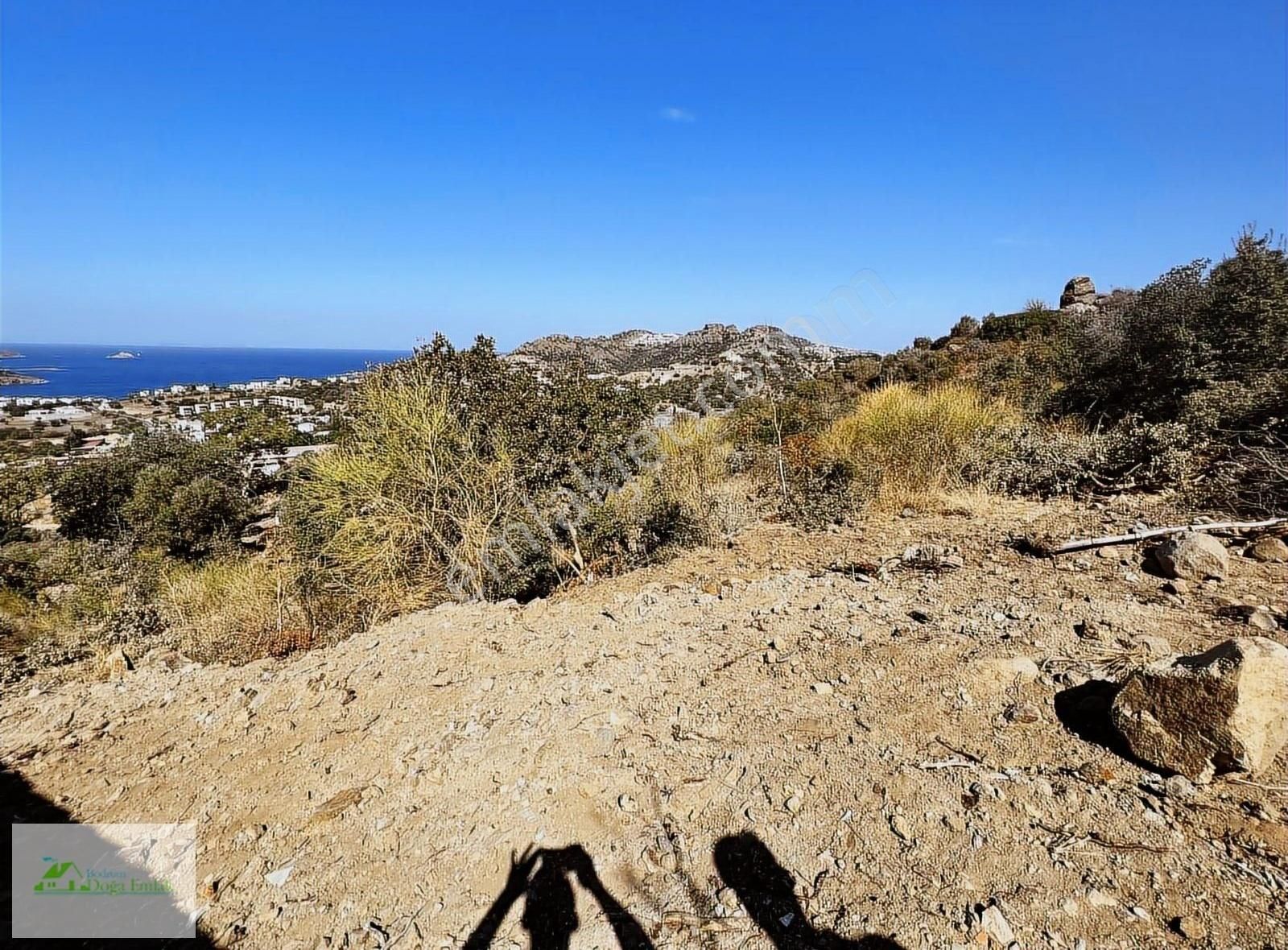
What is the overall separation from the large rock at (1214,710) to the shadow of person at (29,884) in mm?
3884

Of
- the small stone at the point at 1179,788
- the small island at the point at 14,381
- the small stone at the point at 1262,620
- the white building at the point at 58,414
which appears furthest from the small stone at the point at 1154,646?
the small island at the point at 14,381

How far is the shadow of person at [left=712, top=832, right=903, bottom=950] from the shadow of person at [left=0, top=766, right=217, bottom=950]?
6.98 feet

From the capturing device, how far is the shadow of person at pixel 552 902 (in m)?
1.88

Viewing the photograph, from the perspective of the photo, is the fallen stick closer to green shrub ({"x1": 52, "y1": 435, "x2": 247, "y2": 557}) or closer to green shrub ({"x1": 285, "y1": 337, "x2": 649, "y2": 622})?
green shrub ({"x1": 285, "y1": 337, "x2": 649, "y2": 622})

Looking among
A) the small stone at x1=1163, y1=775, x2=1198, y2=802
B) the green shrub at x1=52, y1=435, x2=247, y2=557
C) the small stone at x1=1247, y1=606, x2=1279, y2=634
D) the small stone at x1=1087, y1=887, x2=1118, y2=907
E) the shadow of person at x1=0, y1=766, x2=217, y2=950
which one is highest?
the small stone at x1=1247, y1=606, x2=1279, y2=634

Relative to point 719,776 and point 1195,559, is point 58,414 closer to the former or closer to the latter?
point 719,776

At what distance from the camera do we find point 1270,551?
3676 mm

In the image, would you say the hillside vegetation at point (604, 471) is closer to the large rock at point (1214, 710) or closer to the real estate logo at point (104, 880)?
the real estate logo at point (104, 880)

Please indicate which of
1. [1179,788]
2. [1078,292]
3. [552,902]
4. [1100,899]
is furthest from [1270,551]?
[1078,292]

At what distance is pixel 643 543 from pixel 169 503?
1565 centimetres

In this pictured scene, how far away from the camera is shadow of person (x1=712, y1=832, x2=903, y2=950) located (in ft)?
→ 5.57

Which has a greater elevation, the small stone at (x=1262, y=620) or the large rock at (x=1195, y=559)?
the large rock at (x=1195, y=559)

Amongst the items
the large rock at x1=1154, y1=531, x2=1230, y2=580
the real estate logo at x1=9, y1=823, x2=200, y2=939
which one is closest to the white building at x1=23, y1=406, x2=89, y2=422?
the real estate logo at x1=9, y1=823, x2=200, y2=939

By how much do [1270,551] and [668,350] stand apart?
50.2ft
